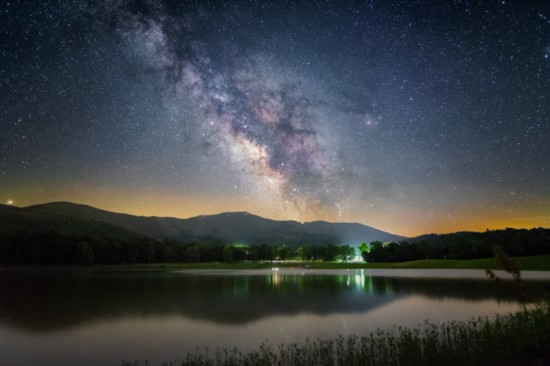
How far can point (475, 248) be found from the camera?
440 feet

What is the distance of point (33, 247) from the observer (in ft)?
443

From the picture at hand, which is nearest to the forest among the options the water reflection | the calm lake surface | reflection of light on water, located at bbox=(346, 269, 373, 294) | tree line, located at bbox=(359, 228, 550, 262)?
tree line, located at bbox=(359, 228, 550, 262)

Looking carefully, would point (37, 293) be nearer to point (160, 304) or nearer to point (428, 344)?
point (160, 304)

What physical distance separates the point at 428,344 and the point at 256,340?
969cm

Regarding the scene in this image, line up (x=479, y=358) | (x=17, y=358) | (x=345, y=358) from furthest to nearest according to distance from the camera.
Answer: (x=17, y=358) < (x=345, y=358) < (x=479, y=358)

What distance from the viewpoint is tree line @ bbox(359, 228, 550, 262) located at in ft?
406

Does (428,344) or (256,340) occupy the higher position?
(428,344)

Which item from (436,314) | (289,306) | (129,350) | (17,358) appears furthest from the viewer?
(289,306)

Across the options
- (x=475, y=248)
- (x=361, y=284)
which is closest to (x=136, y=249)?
(x=361, y=284)

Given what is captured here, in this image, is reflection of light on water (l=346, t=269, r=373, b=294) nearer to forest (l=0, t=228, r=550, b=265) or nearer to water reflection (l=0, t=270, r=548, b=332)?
water reflection (l=0, t=270, r=548, b=332)

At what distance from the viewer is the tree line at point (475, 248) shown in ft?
406

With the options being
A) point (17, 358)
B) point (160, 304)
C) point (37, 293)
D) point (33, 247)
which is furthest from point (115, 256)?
point (17, 358)

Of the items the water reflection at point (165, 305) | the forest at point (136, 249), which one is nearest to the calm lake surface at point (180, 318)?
the water reflection at point (165, 305)

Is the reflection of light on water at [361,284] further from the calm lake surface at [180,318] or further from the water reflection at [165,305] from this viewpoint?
the calm lake surface at [180,318]
